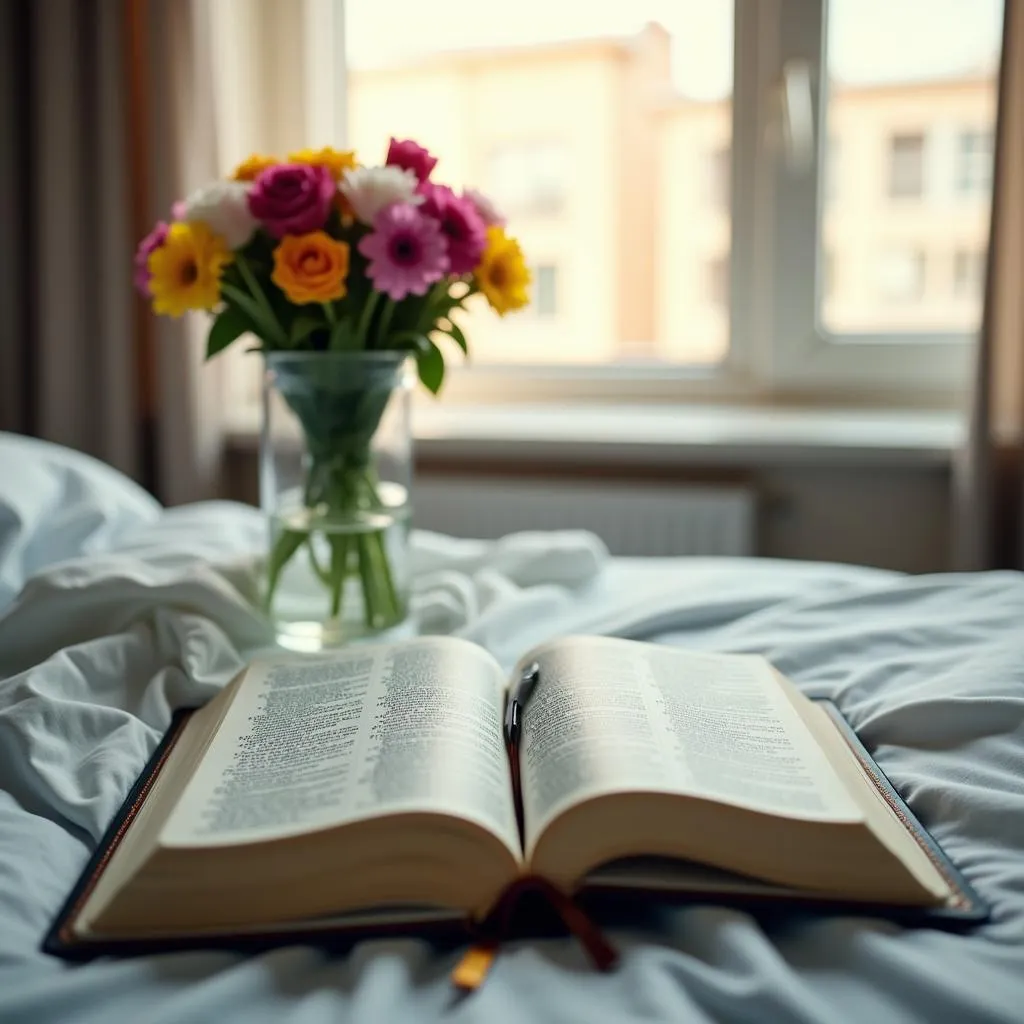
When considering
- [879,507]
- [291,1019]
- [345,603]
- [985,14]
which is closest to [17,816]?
[291,1019]

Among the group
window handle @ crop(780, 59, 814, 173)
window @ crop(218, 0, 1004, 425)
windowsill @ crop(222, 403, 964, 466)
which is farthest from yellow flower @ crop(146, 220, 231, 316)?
window handle @ crop(780, 59, 814, 173)

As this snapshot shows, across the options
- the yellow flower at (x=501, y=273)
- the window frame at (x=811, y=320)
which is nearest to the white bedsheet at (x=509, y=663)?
the yellow flower at (x=501, y=273)

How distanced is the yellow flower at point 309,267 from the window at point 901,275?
1506 millimetres

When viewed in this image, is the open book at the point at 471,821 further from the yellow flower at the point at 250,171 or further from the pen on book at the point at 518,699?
the yellow flower at the point at 250,171

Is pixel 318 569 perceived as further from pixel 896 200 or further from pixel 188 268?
pixel 896 200

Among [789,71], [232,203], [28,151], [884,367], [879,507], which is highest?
[789,71]

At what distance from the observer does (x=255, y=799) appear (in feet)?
2.14

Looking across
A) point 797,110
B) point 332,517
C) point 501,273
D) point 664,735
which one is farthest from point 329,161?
point 797,110

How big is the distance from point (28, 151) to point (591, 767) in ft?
6.12

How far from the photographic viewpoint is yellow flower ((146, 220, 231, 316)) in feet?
3.28

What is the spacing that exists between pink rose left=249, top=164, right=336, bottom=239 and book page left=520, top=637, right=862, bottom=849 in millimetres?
406

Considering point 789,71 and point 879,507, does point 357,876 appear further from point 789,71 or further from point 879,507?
point 789,71

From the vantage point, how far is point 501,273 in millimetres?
1070

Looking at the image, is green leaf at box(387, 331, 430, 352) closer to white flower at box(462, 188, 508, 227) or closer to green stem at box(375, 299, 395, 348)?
green stem at box(375, 299, 395, 348)
